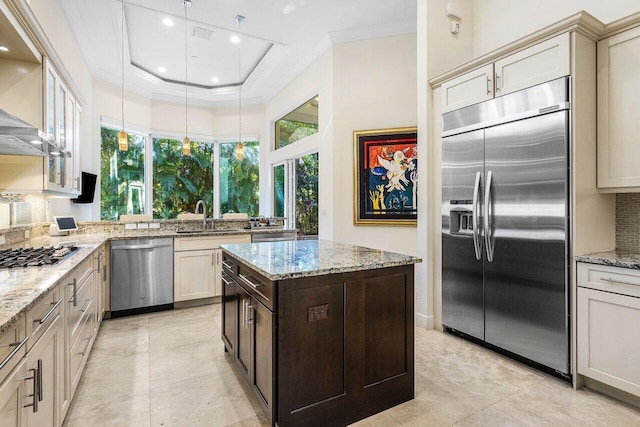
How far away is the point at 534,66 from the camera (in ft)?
8.19

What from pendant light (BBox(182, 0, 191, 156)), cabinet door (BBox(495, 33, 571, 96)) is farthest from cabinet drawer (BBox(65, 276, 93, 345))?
cabinet door (BBox(495, 33, 571, 96))

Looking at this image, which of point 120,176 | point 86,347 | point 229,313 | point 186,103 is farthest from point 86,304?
point 186,103

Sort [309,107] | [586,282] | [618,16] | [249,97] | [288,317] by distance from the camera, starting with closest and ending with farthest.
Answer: [288,317], [586,282], [618,16], [309,107], [249,97]

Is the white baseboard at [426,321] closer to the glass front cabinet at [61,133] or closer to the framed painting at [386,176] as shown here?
the framed painting at [386,176]

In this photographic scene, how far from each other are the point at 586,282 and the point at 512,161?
0.98 metres

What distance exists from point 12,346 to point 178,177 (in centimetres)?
587

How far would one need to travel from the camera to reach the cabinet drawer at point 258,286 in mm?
1752

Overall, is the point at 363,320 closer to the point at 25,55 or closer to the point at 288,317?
the point at 288,317

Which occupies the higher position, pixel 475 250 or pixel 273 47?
pixel 273 47

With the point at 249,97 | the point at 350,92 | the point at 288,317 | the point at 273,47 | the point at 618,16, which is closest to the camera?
the point at 288,317

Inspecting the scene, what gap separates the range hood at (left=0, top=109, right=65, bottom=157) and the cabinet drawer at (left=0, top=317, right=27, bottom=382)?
0.98 metres

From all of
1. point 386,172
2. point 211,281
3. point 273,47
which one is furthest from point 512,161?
point 273,47

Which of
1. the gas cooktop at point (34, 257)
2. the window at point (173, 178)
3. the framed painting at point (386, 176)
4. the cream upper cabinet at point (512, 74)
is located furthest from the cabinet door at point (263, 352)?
the window at point (173, 178)

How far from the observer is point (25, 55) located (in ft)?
7.77
